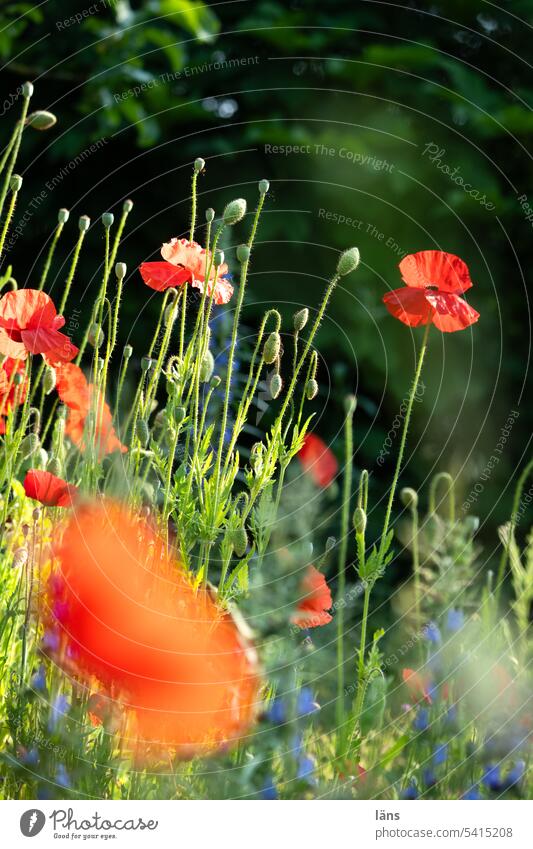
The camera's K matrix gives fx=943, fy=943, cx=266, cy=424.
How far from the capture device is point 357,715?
74 cm

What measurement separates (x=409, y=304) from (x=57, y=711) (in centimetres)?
44

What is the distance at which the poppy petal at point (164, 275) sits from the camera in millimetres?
783

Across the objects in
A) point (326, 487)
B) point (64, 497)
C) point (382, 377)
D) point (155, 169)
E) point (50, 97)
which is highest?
point (50, 97)

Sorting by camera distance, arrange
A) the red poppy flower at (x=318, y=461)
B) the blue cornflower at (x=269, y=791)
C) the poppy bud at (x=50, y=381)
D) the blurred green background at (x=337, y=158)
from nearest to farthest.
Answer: the blue cornflower at (x=269, y=791) → the poppy bud at (x=50, y=381) → the red poppy flower at (x=318, y=461) → the blurred green background at (x=337, y=158)

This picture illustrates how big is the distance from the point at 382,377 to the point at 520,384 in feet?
0.93

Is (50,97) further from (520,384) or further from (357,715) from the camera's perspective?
(357,715)

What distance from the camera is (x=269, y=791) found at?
72 centimetres

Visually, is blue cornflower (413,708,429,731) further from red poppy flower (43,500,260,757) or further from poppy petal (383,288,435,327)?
poppy petal (383,288,435,327)

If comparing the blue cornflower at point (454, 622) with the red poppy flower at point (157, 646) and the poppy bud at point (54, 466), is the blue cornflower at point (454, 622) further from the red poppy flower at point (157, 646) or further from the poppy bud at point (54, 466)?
the poppy bud at point (54, 466)

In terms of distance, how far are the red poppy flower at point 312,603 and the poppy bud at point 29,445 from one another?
0.26 metres

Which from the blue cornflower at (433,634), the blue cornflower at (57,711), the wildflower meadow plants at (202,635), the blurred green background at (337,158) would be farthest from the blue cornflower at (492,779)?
the blurred green background at (337,158)

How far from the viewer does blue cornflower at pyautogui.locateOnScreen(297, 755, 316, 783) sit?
2.38 feet
